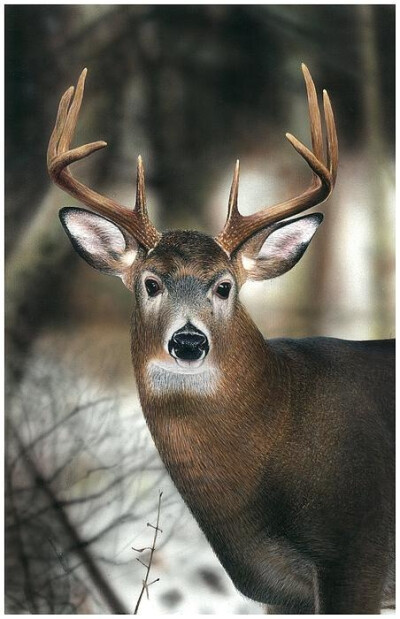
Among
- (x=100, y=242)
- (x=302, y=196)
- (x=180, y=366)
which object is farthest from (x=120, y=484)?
(x=302, y=196)

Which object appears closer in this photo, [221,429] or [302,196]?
[221,429]

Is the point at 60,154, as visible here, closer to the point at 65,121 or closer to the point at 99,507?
the point at 65,121

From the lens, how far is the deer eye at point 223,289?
3.22 m

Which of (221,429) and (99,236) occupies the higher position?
(99,236)

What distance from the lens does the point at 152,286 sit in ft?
10.7

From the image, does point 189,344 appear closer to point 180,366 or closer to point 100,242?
point 180,366

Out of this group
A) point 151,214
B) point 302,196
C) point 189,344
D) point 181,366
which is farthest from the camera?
point 151,214

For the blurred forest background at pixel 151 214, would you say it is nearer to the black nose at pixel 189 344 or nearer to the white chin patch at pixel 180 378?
the white chin patch at pixel 180 378

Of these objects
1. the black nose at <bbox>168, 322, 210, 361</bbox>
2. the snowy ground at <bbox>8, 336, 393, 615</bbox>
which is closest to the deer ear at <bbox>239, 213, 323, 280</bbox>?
the black nose at <bbox>168, 322, 210, 361</bbox>

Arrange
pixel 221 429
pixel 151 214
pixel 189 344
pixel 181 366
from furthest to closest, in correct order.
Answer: pixel 151 214 < pixel 221 429 < pixel 181 366 < pixel 189 344

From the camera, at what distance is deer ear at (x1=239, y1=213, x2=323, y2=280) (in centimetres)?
336

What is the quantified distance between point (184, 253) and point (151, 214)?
35 centimetres

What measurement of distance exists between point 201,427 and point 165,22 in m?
1.65

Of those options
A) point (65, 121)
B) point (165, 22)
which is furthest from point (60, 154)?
point (165, 22)
